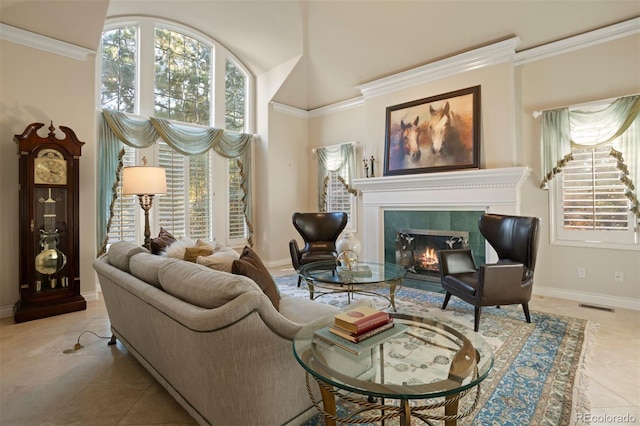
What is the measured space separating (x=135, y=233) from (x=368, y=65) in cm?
446

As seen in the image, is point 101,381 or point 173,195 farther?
point 173,195

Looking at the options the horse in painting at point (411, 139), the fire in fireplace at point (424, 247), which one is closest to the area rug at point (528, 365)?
the fire in fireplace at point (424, 247)

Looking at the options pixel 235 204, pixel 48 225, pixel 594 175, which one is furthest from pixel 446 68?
pixel 48 225

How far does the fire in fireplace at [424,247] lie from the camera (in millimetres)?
4609

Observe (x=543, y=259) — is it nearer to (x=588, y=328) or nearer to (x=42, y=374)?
(x=588, y=328)

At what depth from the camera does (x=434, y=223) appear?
4777mm

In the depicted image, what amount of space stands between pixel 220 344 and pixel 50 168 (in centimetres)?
363

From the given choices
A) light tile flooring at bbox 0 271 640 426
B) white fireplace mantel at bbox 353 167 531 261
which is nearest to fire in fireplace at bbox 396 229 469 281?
white fireplace mantel at bbox 353 167 531 261

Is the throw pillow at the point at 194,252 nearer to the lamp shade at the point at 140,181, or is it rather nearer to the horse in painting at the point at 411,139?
the lamp shade at the point at 140,181

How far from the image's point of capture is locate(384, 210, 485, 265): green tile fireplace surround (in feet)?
14.4

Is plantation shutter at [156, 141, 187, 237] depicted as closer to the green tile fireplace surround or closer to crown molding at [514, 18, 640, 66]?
the green tile fireplace surround

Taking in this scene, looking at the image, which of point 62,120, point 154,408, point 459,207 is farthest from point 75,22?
point 459,207

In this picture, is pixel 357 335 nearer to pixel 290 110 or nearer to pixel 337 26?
pixel 337 26

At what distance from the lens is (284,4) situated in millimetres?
4809
